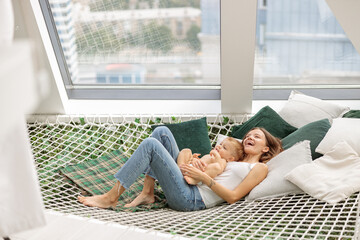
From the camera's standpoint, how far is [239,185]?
7.61 ft

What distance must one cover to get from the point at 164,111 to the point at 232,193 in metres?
1.28

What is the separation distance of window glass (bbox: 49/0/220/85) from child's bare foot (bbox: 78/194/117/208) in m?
1.35

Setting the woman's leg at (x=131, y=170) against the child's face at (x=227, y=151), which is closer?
the woman's leg at (x=131, y=170)

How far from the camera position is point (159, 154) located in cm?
229

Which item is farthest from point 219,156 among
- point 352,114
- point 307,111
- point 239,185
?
point 352,114

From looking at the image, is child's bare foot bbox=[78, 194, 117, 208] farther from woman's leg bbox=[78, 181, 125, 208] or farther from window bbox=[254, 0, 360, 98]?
window bbox=[254, 0, 360, 98]

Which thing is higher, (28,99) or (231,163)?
(28,99)

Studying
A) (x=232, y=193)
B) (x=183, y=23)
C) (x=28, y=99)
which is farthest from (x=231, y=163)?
(x=28, y=99)

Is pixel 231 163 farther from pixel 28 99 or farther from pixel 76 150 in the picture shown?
pixel 28 99

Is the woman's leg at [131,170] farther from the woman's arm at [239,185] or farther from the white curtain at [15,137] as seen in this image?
the white curtain at [15,137]

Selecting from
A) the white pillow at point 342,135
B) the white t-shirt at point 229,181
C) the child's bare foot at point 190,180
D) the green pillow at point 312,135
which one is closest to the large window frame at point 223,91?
the green pillow at point 312,135

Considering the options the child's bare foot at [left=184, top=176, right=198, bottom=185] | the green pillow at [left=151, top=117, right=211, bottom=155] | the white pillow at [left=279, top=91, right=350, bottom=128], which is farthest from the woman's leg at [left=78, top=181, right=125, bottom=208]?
the white pillow at [left=279, top=91, right=350, bottom=128]

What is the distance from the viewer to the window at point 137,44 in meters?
3.08

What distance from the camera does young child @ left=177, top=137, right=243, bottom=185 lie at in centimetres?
241
